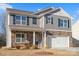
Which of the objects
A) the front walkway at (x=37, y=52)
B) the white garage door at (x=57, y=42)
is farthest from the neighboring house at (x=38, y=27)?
the front walkway at (x=37, y=52)

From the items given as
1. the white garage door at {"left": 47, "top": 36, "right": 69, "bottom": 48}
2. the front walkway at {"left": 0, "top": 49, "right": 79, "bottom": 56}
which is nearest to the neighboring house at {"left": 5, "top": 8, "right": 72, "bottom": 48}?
the white garage door at {"left": 47, "top": 36, "right": 69, "bottom": 48}

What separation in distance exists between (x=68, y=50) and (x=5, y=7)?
6.35ft

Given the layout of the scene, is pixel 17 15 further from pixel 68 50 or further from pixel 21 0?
pixel 68 50

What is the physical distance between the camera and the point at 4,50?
8664 millimetres

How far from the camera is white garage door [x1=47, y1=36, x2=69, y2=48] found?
8.84 meters

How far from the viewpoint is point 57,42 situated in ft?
29.2

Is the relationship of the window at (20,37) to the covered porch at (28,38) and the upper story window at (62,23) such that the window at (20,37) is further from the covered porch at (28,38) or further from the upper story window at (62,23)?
the upper story window at (62,23)

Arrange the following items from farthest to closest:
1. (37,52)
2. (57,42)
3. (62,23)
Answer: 1. (57,42)
2. (62,23)
3. (37,52)

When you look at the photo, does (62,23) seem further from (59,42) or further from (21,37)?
(21,37)

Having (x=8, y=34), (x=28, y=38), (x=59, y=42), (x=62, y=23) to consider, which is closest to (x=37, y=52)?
(x=28, y=38)

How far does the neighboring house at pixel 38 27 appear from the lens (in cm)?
871

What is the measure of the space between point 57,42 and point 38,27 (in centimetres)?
64

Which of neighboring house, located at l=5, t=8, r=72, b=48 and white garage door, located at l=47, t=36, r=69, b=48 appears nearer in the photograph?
neighboring house, located at l=5, t=8, r=72, b=48

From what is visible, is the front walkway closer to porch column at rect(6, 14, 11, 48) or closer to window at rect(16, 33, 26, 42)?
porch column at rect(6, 14, 11, 48)
